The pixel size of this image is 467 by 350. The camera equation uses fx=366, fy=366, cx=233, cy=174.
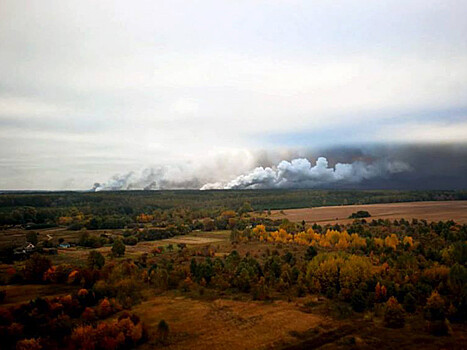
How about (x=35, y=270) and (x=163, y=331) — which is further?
(x=35, y=270)

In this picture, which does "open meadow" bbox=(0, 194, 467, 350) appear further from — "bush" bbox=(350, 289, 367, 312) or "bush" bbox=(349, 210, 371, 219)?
"bush" bbox=(349, 210, 371, 219)

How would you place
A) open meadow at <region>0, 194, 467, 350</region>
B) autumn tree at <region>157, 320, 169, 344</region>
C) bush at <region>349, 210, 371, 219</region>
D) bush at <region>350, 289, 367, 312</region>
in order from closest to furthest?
open meadow at <region>0, 194, 467, 350</region>
autumn tree at <region>157, 320, 169, 344</region>
bush at <region>350, 289, 367, 312</region>
bush at <region>349, 210, 371, 219</region>

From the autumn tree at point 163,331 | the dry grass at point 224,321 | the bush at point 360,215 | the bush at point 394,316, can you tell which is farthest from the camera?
the bush at point 360,215

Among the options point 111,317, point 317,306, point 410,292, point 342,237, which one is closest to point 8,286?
point 111,317

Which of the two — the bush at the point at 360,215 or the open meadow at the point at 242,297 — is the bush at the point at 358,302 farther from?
the bush at the point at 360,215

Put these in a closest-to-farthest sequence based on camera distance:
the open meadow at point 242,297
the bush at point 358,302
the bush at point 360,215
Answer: the open meadow at point 242,297, the bush at point 358,302, the bush at point 360,215

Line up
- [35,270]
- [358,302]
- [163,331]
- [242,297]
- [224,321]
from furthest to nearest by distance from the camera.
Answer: [35,270] < [242,297] < [358,302] < [224,321] < [163,331]

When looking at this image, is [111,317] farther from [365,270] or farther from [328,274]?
[365,270]

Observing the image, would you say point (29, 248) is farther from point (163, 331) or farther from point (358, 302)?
point (358, 302)

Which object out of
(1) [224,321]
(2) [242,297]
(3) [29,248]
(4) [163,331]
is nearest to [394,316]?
(1) [224,321]

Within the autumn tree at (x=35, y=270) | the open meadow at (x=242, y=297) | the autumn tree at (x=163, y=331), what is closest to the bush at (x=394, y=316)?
the open meadow at (x=242, y=297)

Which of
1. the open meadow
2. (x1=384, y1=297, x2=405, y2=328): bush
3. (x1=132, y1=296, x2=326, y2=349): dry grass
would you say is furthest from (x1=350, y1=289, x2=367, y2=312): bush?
(x1=132, y1=296, x2=326, y2=349): dry grass
